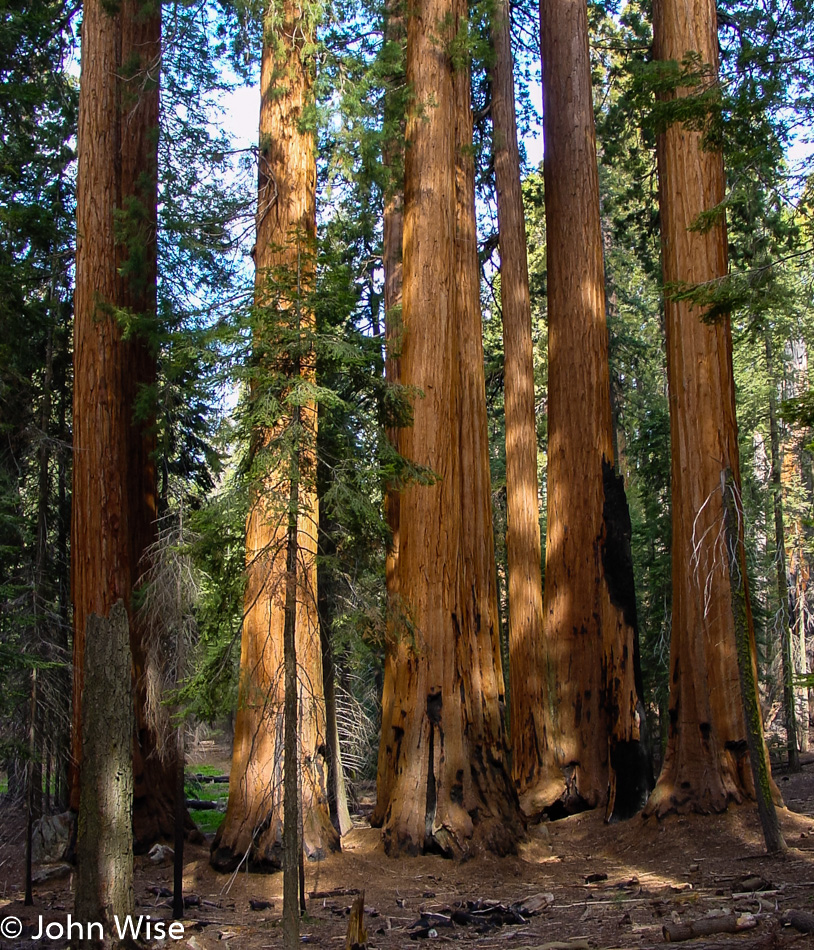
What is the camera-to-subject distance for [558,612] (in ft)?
46.1

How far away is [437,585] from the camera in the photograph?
10.3m

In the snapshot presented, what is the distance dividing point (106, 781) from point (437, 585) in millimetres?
4822

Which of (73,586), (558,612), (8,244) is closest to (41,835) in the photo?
(73,586)

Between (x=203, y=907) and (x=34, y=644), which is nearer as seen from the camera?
(x=203, y=907)

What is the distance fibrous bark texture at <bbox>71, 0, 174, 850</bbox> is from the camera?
11922 millimetres

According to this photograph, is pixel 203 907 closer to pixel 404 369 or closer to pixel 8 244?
pixel 404 369

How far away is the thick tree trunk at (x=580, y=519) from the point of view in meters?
13.2

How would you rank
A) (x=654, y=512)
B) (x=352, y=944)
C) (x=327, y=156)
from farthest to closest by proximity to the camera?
1. (x=654, y=512)
2. (x=327, y=156)
3. (x=352, y=944)

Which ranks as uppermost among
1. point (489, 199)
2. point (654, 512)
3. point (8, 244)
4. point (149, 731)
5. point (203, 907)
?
point (489, 199)

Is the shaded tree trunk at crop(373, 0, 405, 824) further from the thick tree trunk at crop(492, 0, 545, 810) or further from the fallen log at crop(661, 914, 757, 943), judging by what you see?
the fallen log at crop(661, 914, 757, 943)

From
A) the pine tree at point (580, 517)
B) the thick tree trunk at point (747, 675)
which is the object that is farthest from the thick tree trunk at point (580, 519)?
the thick tree trunk at point (747, 675)

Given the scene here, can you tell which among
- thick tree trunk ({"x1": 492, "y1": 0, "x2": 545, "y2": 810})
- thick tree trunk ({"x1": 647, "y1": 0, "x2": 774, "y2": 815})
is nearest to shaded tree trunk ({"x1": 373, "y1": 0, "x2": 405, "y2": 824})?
thick tree trunk ({"x1": 492, "y1": 0, "x2": 545, "y2": 810})

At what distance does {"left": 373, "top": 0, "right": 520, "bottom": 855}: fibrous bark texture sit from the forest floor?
487mm

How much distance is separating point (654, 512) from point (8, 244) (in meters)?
14.3
